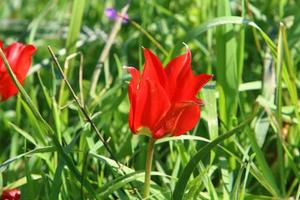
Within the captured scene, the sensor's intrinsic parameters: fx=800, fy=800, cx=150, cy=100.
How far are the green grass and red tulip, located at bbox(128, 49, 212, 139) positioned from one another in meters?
0.06

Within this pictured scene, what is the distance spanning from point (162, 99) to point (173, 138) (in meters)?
0.22

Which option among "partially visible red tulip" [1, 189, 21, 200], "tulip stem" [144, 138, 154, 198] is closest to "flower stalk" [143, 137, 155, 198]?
"tulip stem" [144, 138, 154, 198]

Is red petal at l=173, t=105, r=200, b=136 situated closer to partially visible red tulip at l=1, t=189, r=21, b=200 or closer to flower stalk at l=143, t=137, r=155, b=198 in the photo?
flower stalk at l=143, t=137, r=155, b=198

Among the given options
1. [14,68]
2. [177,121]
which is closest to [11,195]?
[14,68]

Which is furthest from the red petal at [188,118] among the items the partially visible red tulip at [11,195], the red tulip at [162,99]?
the partially visible red tulip at [11,195]

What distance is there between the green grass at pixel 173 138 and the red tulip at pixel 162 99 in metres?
0.06

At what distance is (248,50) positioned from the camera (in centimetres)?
207

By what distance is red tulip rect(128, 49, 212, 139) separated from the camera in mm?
1156

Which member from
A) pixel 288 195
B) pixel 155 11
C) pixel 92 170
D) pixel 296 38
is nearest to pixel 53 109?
pixel 92 170

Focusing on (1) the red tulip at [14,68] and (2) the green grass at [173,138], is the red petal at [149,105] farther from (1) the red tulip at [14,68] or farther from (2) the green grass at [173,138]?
(1) the red tulip at [14,68]

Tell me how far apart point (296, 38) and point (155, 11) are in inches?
21.7

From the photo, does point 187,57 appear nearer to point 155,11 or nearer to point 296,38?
point 296,38

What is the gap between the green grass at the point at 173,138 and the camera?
1.32 meters

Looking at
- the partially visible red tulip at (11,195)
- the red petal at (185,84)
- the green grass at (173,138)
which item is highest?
the red petal at (185,84)
